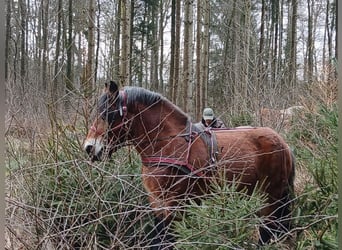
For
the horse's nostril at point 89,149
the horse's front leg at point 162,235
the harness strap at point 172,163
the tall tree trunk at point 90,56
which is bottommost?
the horse's front leg at point 162,235

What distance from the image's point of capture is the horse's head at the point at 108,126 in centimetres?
141

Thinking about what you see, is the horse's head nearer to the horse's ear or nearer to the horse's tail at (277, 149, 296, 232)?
the horse's ear

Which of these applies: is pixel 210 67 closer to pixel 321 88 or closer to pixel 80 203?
pixel 321 88

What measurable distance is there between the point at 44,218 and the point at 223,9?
6.30ft

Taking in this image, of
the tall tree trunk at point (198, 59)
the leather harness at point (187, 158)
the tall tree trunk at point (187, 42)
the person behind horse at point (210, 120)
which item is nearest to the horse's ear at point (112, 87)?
the leather harness at point (187, 158)

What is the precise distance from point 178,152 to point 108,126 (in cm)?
28

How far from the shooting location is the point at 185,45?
9.23 ft

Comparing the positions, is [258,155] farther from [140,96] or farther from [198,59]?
[198,59]

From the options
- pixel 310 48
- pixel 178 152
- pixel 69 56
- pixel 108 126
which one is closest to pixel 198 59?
pixel 310 48

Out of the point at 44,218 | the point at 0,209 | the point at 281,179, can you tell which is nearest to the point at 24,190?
the point at 44,218

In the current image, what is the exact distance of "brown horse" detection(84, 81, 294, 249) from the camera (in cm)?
143

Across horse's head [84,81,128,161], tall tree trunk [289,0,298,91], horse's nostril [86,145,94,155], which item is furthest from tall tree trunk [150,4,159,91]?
horse's nostril [86,145,94,155]

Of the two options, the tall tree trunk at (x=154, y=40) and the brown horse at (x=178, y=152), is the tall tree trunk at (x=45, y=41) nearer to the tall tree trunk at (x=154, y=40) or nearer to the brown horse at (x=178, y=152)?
the brown horse at (x=178, y=152)

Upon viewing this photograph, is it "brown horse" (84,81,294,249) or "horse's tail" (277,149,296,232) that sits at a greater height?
"brown horse" (84,81,294,249)
